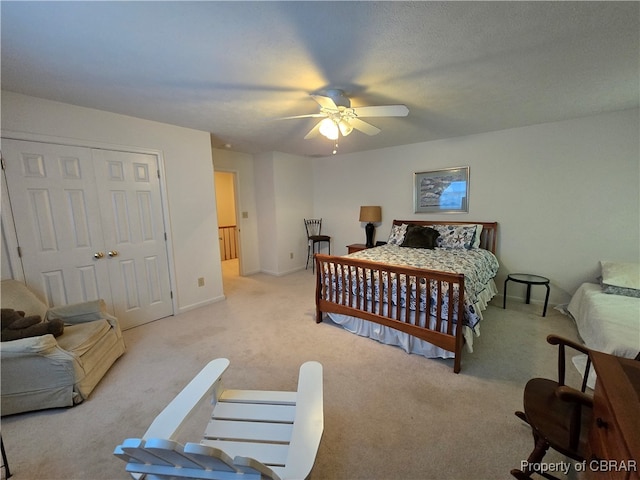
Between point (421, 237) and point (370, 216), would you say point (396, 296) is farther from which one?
point (370, 216)

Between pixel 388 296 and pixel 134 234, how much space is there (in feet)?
9.55

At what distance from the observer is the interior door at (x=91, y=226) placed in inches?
94.3

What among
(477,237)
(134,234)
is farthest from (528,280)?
(134,234)

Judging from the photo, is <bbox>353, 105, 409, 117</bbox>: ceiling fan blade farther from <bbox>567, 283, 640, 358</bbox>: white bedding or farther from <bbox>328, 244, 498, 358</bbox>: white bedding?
<bbox>567, 283, 640, 358</bbox>: white bedding

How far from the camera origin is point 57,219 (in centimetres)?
254

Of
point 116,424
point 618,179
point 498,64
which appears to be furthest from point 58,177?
point 618,179

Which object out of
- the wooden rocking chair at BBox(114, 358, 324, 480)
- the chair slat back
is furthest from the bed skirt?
the chair slat back

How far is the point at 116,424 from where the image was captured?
1755 mm

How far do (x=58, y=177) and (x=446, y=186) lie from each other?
477 centimetres

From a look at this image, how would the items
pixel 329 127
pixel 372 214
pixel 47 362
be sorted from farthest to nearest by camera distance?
pixel 372 214
pixel 329 127
pixel 47 362

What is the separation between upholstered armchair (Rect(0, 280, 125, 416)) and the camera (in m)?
1.77

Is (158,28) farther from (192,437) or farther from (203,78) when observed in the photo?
(192,437)

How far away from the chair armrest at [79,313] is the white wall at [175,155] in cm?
98

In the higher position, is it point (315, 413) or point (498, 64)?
point (498, 64)
